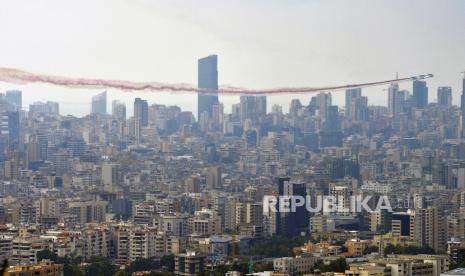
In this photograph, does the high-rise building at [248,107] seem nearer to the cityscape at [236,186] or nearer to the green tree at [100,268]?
the cityscape at [236,186]

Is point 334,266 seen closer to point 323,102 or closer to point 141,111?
point 323,102

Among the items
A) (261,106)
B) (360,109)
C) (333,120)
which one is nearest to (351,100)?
(360,109)

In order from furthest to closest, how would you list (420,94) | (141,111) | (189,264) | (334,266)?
(141,111) → (420,94) → (189,264) → (334,266)

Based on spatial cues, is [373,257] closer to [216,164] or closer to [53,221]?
[53,221]

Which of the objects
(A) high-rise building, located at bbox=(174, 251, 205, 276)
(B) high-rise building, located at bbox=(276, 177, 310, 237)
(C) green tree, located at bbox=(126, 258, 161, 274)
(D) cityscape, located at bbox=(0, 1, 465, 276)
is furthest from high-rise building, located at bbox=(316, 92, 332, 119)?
(A) high-rise building, located at bbox=(174, 251, 205, 276)

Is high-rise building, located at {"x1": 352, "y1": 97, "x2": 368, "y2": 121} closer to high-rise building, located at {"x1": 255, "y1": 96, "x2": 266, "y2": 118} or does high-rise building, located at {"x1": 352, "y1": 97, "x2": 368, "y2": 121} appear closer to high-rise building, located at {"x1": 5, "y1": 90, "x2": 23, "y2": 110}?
high-rise building, located at {"x1": 255, "y1": 96, "x2": 266, "y2": 118}

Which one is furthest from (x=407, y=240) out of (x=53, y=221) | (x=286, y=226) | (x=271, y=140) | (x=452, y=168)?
(x=271, y=140)
